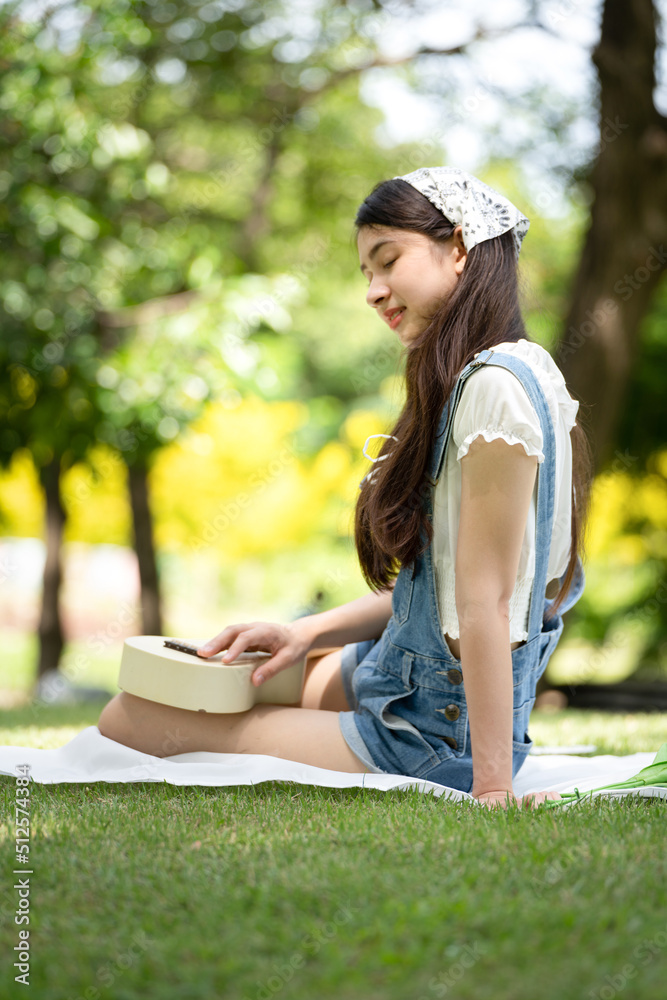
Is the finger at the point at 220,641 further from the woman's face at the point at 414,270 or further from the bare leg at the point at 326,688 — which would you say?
the woman's face at the point at 414,270

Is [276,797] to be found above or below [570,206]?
below

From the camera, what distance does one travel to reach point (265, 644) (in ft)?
6.75

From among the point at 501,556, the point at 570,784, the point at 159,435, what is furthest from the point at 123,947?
the point at 159,435

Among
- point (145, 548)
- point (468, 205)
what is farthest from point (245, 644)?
point (145, 548)

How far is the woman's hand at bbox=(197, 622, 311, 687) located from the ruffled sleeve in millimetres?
623

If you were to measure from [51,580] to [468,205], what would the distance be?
5940 millimetres

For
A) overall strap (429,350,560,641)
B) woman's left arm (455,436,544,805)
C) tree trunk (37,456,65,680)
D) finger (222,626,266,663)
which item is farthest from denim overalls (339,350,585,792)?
tree trunk (37,456,65,680)

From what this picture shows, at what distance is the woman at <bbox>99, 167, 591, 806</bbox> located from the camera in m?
1.67

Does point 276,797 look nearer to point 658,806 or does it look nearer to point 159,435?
point 658,806

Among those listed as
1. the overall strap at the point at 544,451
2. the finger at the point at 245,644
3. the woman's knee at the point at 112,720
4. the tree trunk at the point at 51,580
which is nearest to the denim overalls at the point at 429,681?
the overall strap at the point at 544,451

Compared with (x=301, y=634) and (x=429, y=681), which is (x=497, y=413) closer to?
(x=429, y=681)

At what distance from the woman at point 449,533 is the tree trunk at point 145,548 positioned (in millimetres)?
5312

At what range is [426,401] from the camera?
1832 millimetres

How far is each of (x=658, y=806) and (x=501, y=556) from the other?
1.72 ft
